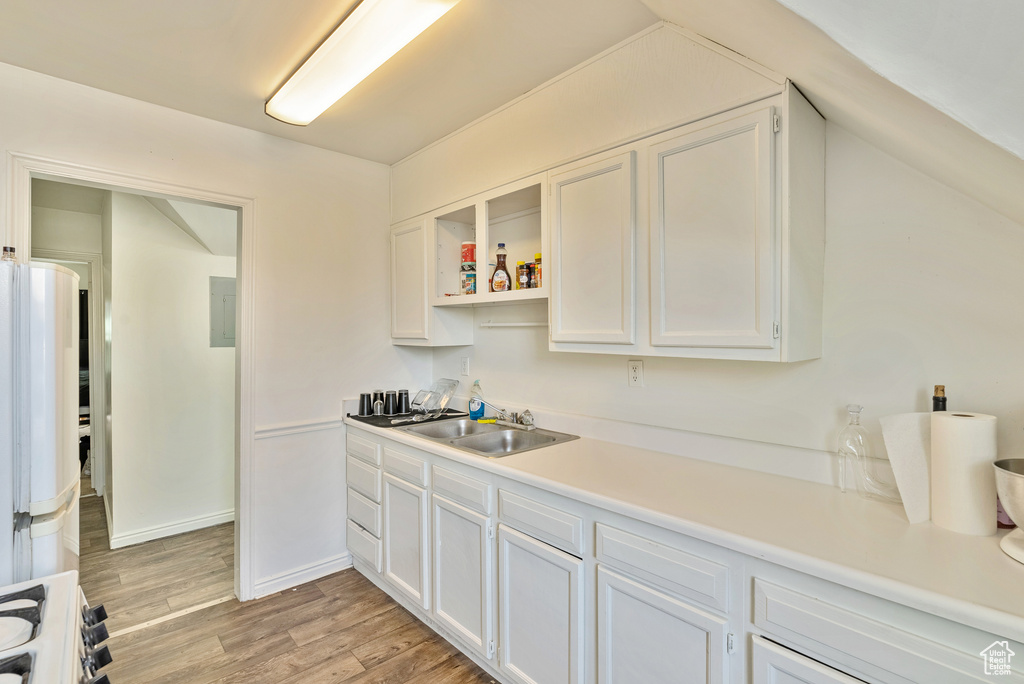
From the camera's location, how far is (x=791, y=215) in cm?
135

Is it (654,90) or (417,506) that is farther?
(417,506)

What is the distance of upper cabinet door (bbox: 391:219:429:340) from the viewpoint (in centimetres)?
271

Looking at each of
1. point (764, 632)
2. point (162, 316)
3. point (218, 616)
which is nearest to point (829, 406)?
point (764, 632)

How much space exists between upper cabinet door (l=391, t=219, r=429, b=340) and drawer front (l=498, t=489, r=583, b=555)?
1256 millimetres

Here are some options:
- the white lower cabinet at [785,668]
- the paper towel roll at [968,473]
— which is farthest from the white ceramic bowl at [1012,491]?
the white lower cabinet at [785,668]

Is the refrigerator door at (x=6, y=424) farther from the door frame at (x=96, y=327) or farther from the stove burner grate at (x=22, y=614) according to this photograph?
the door frame at (x=96, y=327)

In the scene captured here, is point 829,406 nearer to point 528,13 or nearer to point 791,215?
point 791,215

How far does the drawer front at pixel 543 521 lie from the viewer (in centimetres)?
152

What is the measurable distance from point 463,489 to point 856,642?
1.30 m

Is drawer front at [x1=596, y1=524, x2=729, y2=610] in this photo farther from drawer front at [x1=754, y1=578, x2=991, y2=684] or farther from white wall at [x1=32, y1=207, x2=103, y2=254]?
white wall at [x1=32, y1=207, x2=103, y2=254]

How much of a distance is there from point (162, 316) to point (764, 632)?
12.4ft

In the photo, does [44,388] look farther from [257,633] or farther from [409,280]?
[409,280]

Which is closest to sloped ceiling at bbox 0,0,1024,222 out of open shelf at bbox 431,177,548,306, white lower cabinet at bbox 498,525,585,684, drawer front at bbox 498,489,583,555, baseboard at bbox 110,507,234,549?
open shelf at bbox 431,177,548,306

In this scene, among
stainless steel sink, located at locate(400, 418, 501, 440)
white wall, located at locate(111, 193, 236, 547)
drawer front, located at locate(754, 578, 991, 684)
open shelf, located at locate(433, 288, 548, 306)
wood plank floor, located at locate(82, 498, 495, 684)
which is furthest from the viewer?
white wall, located at locate(111, 193, 236, 547)
